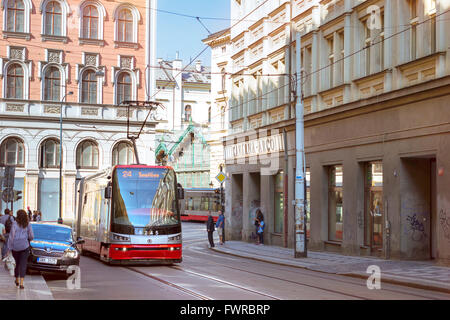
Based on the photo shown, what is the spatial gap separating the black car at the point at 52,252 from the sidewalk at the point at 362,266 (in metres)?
7.11

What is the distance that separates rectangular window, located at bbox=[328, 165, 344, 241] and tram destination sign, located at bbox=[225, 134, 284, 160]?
194 inches

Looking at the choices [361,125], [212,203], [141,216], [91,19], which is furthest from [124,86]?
[141,216]

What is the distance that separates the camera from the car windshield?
18703 millimetres

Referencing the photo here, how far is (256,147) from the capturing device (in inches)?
1436

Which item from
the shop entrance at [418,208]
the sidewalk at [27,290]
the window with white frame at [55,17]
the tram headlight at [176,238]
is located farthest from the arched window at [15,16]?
the sidewalk at [27,290]

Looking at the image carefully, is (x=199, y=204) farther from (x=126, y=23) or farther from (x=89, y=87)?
(x=126, y=23)

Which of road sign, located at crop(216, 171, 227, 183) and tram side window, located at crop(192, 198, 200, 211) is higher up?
road sign, located at crop(216, 171, 227, 183)

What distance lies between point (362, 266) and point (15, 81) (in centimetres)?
3614

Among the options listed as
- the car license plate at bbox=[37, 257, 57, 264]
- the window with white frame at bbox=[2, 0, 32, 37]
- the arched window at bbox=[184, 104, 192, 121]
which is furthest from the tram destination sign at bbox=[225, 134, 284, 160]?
the arched window at bbox=[184, 104, 192, 121]

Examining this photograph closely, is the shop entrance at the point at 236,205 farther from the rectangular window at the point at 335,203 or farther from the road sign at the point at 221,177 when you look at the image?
the rectangular window at the point at 335,203

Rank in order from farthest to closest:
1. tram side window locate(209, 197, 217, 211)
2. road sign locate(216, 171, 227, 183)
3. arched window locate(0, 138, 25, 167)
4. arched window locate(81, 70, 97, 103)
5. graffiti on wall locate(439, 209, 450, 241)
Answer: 1. tram side window locate(209, 197, 217, 211)
2. arched window locate(81, 70, 97, 103)
3. arched window locate(0, 138, 25, 167)
4. road sign locate(216, 171, 227, 183)
5. graffiti on wall locate(439, 209, 450, 241)

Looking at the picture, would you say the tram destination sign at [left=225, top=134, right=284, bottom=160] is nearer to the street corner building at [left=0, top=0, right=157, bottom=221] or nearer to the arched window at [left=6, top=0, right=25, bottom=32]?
the street corner building at [left=0, top=0, right=157, bottom=221]
